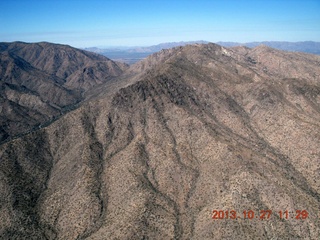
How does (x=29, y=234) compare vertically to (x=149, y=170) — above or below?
below

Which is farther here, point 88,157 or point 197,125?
point 197,125

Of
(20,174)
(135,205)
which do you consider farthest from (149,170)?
(20,174)

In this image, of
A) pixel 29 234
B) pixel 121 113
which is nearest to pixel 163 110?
pixel 121 113

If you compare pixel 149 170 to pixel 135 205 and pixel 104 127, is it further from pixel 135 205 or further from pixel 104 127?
pixel 104 127

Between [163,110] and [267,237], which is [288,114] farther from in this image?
[267,237]

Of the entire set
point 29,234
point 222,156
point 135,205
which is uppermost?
point 222,156

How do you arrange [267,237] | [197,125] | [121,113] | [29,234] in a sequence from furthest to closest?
[121,113], [197,125], [29,234], [267,237]

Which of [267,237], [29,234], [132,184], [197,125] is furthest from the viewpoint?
[197,125]
